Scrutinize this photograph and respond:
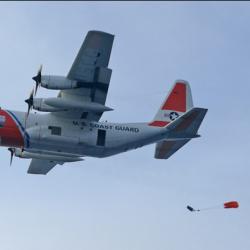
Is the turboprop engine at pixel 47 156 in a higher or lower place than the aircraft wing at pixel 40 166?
higher

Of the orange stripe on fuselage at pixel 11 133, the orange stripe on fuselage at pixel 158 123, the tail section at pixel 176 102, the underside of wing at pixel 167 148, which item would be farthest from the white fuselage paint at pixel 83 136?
the tail section at pixel 176 102

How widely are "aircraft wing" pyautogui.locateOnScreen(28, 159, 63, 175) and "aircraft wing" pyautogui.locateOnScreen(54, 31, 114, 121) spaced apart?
8.65m

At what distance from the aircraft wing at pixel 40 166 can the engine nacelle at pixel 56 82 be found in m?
11.4

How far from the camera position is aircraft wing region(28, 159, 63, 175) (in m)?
43.6

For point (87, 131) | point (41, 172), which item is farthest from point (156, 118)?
point (41, 172)

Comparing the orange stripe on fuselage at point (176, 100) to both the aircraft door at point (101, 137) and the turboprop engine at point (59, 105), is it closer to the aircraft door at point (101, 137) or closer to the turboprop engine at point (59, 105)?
the aircraft door at point (101, 137)

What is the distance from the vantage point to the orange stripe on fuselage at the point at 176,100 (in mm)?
40031

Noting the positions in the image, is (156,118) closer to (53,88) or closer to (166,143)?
(166,143)

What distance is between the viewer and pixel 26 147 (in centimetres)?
3616

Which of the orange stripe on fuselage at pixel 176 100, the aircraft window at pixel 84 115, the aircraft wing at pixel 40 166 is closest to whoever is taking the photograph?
the aircraft window at pixel 84 115

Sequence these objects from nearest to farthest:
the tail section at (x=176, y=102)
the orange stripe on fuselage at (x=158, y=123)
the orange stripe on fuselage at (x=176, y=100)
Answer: the orange stripe on fuselage at (x=158, y=123) → the tail section at (x=176, y=102) → the orange stripe on fuselage at (x=176, y=100)

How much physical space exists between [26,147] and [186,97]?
531 inches

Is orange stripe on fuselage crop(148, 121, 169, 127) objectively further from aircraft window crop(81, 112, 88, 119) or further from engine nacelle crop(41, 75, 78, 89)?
engine nacelle crop(41, 75, 78, 89)

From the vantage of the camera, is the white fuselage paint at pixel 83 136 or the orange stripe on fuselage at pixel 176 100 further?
the orange stripe on fuselage at pixel 176 100
